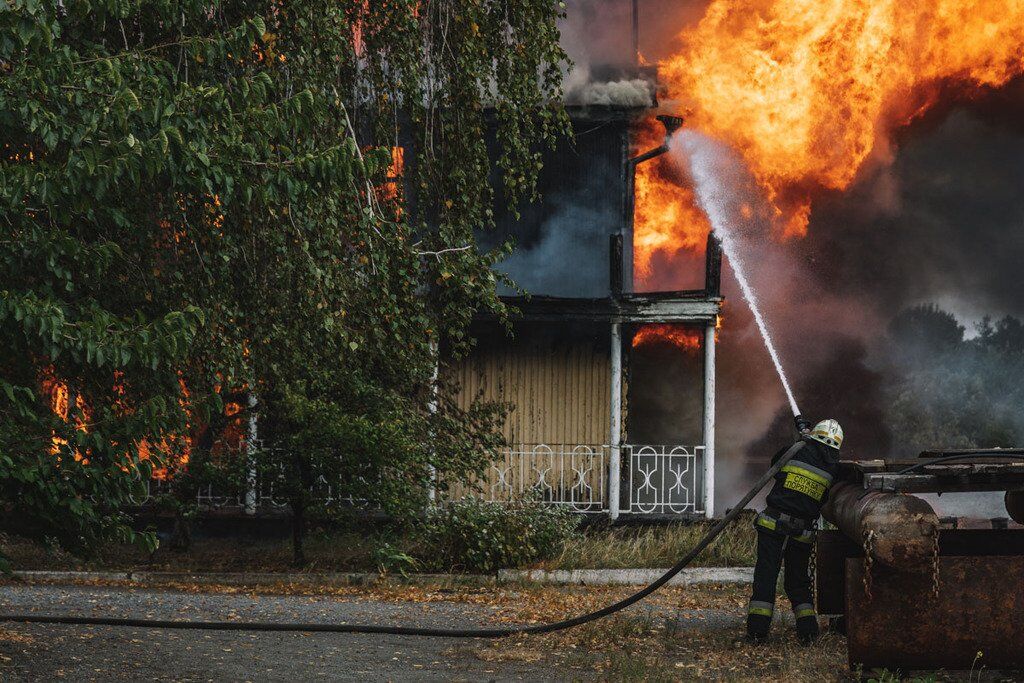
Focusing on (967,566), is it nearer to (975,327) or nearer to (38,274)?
(38,274)

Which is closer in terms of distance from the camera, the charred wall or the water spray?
the charred wall

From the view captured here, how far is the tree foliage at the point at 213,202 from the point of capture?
20.1ft

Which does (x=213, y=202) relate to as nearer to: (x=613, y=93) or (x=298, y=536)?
(x=298, y=536)

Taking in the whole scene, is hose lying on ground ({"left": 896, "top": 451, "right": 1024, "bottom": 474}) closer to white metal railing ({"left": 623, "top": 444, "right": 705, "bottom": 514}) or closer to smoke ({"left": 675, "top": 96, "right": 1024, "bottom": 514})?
white metal railing ({"left": 623, "top": 444, "right": 705, "bottom": 514})

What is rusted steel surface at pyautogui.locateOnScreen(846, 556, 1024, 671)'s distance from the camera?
707cm

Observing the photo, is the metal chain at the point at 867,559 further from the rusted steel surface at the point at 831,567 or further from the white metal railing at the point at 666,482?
the white metal railing at the point at 666,482

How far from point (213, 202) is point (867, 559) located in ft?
15.8

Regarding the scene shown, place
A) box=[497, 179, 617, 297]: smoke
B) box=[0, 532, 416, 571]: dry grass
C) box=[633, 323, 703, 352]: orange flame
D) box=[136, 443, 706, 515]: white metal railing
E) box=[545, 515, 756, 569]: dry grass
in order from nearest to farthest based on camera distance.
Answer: box=[545, 515, 756, 569]: dry grass, box=[0, 532, 416, 571]: dry grass, box=[136, 443, 706, 515]: white metal railing, box=[497, 179, 617, 297]: smoke, box=[633, 323, 703, 352]: orange flame

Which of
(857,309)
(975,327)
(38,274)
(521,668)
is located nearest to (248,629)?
(521,668)

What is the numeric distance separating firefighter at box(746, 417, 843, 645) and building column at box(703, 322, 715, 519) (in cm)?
657

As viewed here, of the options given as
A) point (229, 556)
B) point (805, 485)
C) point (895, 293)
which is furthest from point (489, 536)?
point (895, 293)

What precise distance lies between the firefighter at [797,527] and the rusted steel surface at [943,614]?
1.88 meters

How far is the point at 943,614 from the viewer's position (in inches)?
279

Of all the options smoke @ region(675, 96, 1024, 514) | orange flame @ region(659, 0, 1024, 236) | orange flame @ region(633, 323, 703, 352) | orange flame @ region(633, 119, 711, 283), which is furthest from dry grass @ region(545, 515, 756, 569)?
orange flame @ region(659, 0, 1024, 236)
